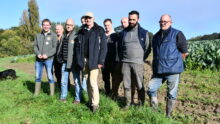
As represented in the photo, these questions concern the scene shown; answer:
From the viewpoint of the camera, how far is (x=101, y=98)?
5562 millimetres

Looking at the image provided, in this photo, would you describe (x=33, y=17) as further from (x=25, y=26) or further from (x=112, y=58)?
(x=112, y=58)

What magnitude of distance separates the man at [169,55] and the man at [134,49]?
1.35 feet

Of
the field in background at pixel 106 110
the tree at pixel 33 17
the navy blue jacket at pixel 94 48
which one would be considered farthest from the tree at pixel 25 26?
the navy blue jacket at pixel 94 48

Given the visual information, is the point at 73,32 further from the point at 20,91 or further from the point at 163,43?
the point at 20,91

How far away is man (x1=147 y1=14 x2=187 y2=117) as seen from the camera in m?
4.34

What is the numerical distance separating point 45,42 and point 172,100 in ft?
11.1

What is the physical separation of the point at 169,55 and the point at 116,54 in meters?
1.31

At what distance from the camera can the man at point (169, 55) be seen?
4.34m

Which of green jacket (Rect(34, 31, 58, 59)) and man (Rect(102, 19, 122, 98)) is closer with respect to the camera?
man (Rect(102, 19, 122, 98))

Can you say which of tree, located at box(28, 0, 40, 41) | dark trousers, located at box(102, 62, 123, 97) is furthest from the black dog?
tree, located at box(28, 0, 40, 41)

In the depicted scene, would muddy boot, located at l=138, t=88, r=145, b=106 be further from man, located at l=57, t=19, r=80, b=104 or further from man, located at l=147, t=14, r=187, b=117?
man, located at l=57, t=19, r=80, b=104

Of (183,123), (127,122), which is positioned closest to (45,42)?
(127,122)

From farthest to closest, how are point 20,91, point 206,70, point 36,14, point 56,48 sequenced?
point 36,14 < point 206,70 < point 20,91 < point 56,48

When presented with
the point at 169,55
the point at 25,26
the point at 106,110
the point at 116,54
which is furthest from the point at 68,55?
the point at 25,26
